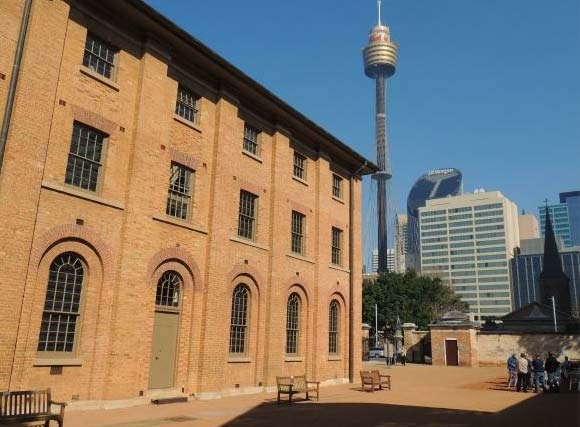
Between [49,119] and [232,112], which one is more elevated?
[232,112]

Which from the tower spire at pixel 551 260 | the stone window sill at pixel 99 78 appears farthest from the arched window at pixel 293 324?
the tower spire at pixel 551 260

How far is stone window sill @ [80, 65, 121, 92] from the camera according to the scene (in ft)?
50.7

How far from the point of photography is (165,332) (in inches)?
669

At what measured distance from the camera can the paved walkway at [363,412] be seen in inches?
502

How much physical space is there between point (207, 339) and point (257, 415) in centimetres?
448

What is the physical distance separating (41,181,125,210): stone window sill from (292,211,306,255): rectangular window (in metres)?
10.0

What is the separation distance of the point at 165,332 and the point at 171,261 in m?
2.35

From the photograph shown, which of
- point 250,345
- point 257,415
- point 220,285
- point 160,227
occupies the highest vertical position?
point 160,227

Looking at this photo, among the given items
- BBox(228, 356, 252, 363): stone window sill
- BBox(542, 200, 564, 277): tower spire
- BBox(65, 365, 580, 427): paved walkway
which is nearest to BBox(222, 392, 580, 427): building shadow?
BBox(65, 365, 580, 427): paved walkway

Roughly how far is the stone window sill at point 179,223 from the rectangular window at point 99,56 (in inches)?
189

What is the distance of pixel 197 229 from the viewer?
1848cm

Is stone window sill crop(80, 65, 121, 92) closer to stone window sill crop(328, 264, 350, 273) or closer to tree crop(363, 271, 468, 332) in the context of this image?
stone window sill crop(328, 264, 350, 273)

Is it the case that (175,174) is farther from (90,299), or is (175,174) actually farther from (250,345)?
(250,345)

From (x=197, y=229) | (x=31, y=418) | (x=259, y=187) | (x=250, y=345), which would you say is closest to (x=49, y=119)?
(x=197, y=229)
